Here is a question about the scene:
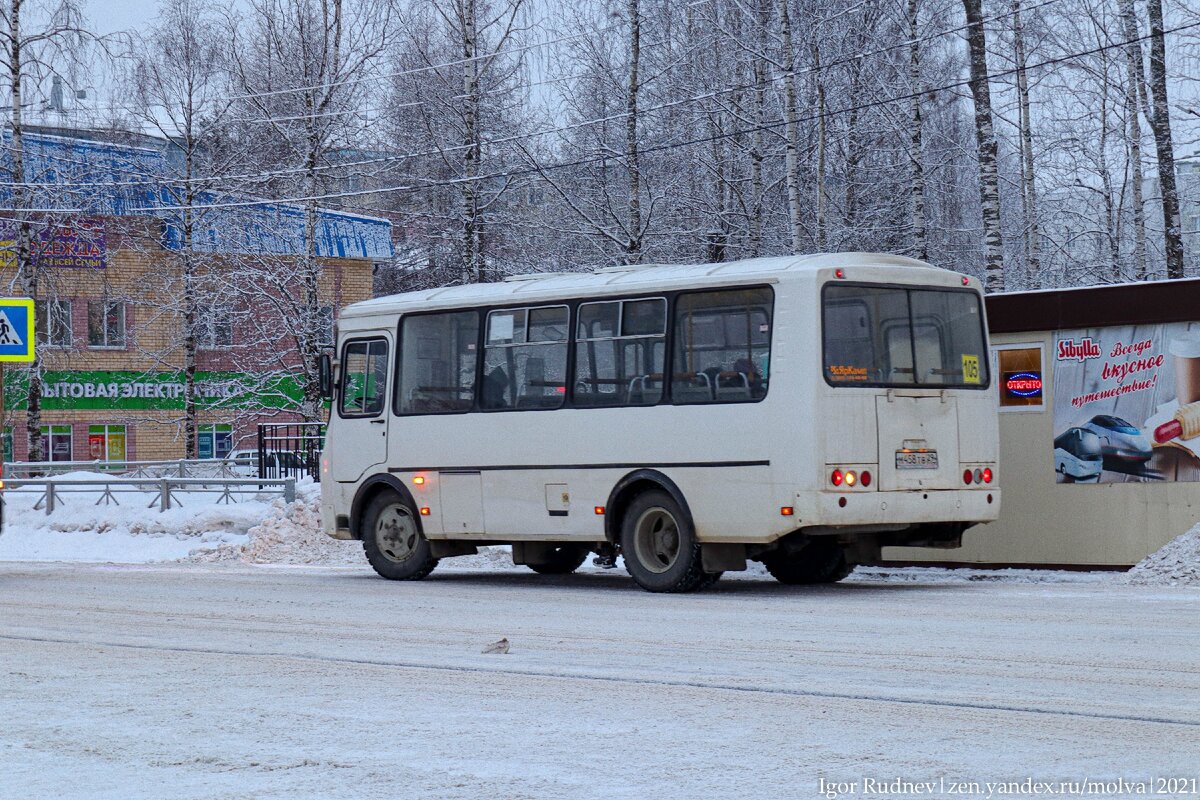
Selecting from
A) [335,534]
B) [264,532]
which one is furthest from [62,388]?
[335,534]

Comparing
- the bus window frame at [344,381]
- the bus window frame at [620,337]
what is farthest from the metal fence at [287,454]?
the bus window frame at [620,337]

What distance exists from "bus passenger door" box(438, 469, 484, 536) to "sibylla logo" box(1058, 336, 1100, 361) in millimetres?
6300

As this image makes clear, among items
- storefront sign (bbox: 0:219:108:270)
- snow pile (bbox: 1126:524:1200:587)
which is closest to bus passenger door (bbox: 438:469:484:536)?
snow pile (bbox: 1126:524:1200:587)

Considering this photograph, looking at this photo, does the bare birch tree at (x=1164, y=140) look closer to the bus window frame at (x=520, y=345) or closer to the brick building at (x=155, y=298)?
the bus window frame at (x=520, y=345)

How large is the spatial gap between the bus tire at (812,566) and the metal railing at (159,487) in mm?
9989

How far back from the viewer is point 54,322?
42906 millimetres

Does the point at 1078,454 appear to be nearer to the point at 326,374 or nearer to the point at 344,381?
the point at 344,381

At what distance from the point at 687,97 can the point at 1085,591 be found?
70.5ft

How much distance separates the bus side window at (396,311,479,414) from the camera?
18281 mm

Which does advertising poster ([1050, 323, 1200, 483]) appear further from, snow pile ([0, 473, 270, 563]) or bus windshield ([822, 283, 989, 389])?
snow pile ([0, 473, 270, 563])

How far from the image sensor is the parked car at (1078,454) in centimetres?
1881

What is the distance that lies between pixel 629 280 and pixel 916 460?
3.19m

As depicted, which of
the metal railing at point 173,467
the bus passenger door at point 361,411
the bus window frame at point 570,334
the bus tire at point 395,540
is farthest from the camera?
the metal railing at point 173,467

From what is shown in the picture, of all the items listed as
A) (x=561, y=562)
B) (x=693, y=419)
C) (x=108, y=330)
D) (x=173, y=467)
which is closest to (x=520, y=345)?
(x=693, y=419)
